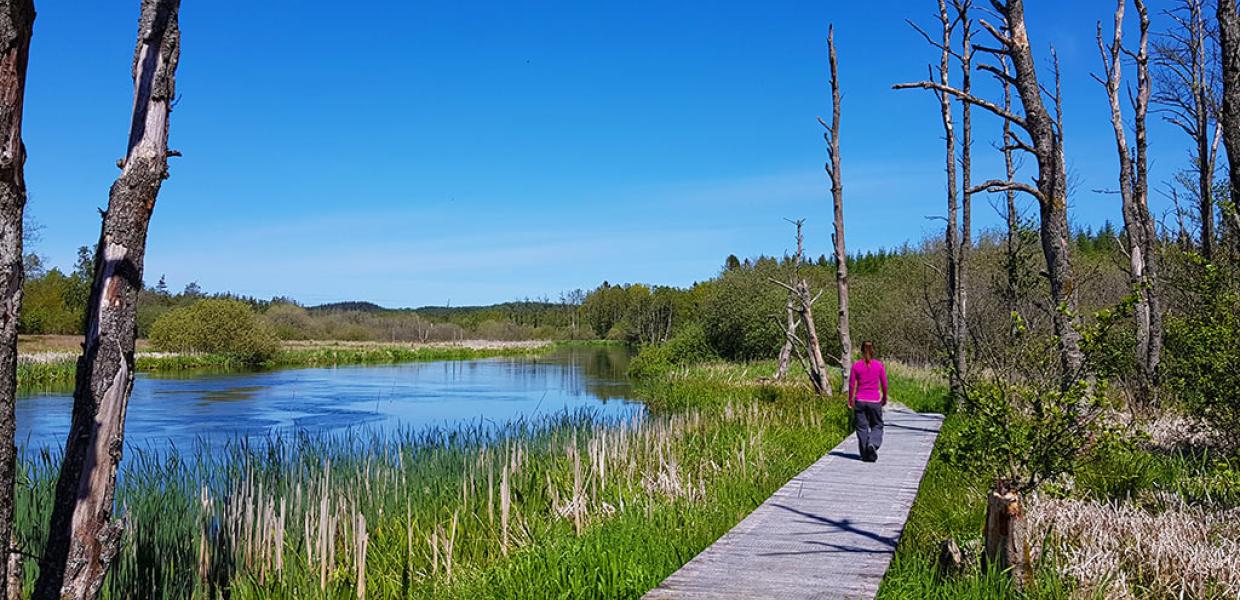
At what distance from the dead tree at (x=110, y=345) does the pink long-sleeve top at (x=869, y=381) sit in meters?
7.33

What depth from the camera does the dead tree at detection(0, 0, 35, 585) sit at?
2.52 metres

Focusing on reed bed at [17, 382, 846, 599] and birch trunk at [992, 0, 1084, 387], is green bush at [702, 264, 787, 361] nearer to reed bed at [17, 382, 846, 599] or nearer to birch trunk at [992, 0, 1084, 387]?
birch trunk at [992, 0, 1084, 387]

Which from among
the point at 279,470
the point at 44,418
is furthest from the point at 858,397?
the point at 44,418

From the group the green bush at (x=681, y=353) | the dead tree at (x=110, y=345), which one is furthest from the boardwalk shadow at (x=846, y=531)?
the green bush at (x=681, y=353)

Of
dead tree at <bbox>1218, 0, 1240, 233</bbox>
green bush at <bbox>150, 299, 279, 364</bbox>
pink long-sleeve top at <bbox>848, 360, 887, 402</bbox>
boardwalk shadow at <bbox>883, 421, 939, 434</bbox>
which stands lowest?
boardwalk shadow at <bbox>883, 421, 939, 434</bbox>

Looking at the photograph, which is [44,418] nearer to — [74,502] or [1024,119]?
[74,502]

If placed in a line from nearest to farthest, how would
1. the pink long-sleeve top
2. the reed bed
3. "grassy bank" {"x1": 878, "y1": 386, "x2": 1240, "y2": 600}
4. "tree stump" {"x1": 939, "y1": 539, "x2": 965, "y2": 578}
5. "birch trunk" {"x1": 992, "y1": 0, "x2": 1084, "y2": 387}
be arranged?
"grassy bank" {"x1": 878, "y1": 386, "x2": 1240, "y2": 600} → "tree stump" {"x1": 939, "y1": 539, "x2": 965, "y2": 578} → the reed bed → "birch trunk" {"x1": 992, "y1": 0, "x2": 1084, "y2": 387} → the pink long-sleeve top

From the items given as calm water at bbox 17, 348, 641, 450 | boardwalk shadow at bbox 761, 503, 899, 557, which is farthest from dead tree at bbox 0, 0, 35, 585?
calm water at bbox 17, 348, 641, 450

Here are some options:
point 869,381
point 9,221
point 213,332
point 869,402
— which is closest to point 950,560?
point 869,402

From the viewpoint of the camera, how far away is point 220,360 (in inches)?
1542

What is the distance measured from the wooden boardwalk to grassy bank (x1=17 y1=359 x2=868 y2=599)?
373mm

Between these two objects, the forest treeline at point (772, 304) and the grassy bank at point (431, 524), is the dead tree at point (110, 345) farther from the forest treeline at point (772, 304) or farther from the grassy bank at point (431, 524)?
the forest treeline at point (772, 304)

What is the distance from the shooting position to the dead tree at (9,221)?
8.27 ft

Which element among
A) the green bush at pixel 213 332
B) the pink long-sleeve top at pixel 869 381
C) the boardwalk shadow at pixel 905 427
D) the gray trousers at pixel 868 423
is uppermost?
Result: the green bush at pixel 213 332
